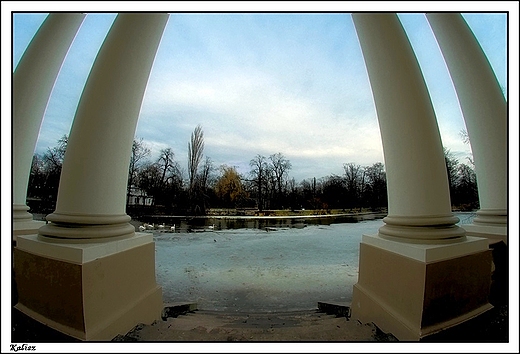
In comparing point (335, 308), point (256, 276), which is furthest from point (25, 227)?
point (335, 308)

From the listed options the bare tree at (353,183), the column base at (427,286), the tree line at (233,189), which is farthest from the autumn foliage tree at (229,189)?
the column base at (427,286)

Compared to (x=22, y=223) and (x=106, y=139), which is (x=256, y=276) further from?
(x=22, y=223)

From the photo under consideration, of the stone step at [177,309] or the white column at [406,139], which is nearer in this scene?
the white column at [406,139]

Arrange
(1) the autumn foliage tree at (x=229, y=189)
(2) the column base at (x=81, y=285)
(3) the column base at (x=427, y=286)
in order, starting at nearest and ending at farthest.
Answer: (2) the column base at (x=81, y=285) < (3) the column base at (x=427, y=286) < (1) the autumn foliage tree at (x=229, y=189)

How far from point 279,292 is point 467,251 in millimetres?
3111

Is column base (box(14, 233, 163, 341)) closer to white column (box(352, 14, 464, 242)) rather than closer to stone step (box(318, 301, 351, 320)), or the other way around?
stone step (box(318, 301, 351, 320))

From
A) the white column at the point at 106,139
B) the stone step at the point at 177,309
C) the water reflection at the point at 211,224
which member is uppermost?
the white column at the point at 106,139

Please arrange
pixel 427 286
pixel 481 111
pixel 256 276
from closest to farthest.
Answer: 1. pixel 427 286
2. pixel 481 111
3. pixel 256 276

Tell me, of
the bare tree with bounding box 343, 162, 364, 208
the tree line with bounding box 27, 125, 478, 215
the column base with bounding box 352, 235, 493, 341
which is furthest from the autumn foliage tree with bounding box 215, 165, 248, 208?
the column base with bounding box 352, 235, 493, 341

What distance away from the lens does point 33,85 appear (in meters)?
4.41

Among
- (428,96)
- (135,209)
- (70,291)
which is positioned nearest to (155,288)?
(70,291)

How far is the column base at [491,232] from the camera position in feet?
12.4

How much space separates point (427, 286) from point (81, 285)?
3.34m

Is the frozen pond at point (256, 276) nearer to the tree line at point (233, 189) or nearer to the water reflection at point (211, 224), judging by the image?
the water reflection at point (211, 224)
